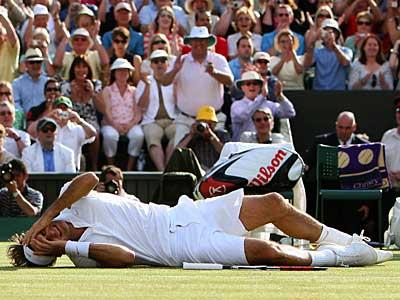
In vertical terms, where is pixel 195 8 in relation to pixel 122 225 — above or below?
above

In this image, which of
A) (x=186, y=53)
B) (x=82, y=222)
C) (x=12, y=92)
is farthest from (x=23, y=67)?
(x=82, y=222)

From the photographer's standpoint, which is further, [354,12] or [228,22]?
[354,12]

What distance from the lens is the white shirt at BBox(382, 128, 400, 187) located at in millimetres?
16156

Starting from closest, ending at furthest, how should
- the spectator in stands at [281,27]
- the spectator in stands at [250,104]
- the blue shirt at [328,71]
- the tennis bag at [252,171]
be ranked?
the tennis bag at [252,171]
the spectator in stands at [250,104]
the blue shirt at [328,71]
the spectator in stands at [281,27]

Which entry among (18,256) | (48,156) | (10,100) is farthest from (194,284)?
(10,100)

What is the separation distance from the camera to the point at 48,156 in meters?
16.3

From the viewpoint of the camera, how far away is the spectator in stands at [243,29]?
1861cm

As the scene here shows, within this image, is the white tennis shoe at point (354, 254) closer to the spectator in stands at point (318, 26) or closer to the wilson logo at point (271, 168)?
the wilson logo at point (271, 168)

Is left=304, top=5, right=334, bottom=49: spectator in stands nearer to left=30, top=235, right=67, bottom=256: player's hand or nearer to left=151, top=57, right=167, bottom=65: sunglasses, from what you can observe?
left=151, top=57, right=167, bottom=65: sunglasses

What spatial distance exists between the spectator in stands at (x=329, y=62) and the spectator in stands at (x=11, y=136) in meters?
4.06

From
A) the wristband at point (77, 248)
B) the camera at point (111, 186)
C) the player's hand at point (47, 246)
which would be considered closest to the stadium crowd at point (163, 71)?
the camera at point (111, 186)

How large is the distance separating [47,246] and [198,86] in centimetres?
843

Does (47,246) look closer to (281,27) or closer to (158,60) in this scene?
(158,60)

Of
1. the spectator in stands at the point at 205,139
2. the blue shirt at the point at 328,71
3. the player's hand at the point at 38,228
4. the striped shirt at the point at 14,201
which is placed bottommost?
the striped shirt at the point at 14,201
